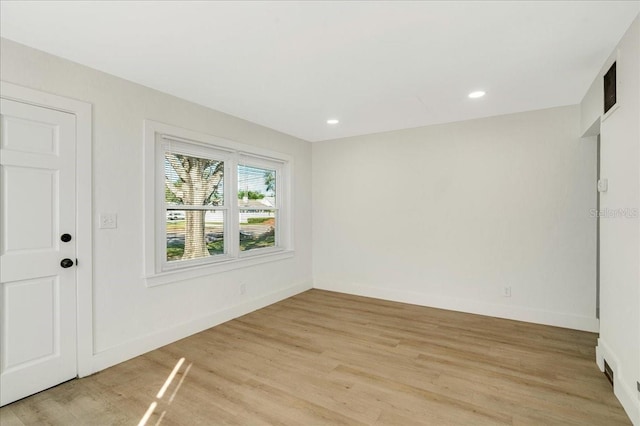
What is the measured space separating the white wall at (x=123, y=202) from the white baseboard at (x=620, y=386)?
360cm

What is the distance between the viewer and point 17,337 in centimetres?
220

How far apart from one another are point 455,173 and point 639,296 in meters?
2.55

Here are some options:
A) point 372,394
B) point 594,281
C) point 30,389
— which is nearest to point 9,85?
point 30,389

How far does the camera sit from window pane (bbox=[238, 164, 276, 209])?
4.21m

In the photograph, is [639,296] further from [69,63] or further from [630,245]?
[69,63]

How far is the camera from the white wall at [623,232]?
1912mm

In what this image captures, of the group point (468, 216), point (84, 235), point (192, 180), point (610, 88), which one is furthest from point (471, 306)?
point (84, 235)

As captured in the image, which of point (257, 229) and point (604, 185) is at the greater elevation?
point (604, 185)

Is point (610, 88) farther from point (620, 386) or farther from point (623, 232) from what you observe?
point (620, 386)

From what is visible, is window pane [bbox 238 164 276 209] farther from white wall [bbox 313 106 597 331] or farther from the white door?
the white door

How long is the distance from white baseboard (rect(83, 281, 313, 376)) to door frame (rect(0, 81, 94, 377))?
115mm

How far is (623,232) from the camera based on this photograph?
211 centimetres

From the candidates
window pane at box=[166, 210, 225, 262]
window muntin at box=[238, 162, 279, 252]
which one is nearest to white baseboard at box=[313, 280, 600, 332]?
window muntin at box=[238, 162, 279, 252]

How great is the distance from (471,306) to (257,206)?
10.6 feet
